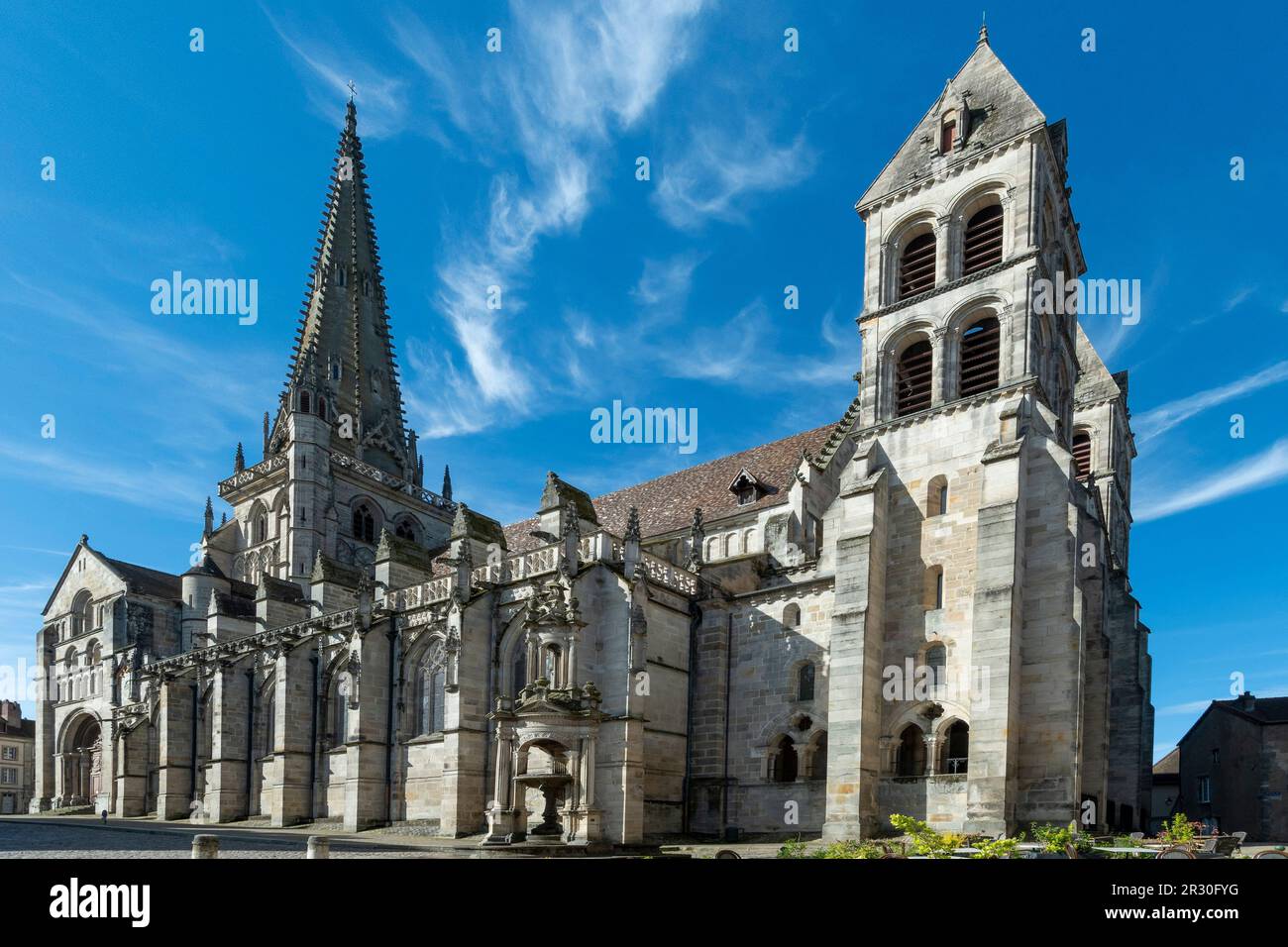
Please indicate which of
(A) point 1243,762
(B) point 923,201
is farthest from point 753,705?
(A) point 1243,762

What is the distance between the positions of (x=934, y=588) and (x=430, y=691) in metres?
16.2

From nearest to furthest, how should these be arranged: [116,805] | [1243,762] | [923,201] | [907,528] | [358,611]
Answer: [907,528] → [923,201] → [358,611] → [1243,762] → [116,805]

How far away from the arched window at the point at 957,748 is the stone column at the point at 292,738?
2204 cm

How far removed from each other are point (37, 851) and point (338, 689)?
545 inches

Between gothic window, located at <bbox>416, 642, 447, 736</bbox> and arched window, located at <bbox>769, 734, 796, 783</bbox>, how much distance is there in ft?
35.3

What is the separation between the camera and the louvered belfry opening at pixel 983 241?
2417 centimetres

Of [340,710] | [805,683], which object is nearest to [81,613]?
[340,710]

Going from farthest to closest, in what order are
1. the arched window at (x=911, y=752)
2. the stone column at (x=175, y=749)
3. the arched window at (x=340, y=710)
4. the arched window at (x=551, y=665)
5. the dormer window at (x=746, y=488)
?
the stone column at (x=175, y=749), the arched window at (x=340, y=710), the dormer window at (x=746, y=488), the arched window at (x=551, y=665), the arched window at (x=911, y=752)

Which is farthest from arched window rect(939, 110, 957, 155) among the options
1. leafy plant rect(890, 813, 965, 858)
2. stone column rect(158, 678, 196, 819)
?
stone column rect(158, 678, 196, 819)

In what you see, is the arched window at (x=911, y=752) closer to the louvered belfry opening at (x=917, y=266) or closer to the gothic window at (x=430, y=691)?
the louvered belfry opening at (x=917, y=266)

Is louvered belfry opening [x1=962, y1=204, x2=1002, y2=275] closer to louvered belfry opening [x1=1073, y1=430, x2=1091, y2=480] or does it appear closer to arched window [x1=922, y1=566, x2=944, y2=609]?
arched window [x1=922, y1=566, x2=944, y2=609]

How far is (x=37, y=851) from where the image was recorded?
701 inches

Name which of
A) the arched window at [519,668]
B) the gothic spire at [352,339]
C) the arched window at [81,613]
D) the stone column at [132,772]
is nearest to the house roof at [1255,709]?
the arched window at [519,668]
